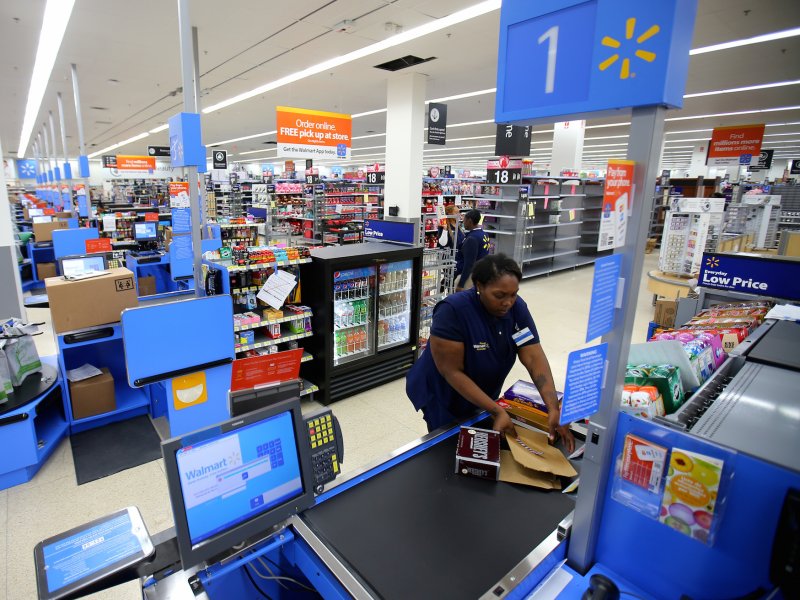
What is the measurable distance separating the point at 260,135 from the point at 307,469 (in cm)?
1923

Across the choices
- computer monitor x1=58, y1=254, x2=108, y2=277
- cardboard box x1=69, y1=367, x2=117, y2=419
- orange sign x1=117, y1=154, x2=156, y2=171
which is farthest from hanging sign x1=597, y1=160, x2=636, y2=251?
orange sign x1=117, y1=154, x2=156, y2=171

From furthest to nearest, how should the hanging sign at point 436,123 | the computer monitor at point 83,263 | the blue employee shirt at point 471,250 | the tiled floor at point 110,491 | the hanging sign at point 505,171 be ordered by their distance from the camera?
the hanging sign at point 505,171
the hanging sign at point 436,123
the blue employee shirt at point 471,250
the computer monitor at point 83,263
the tiled floor at point 110,491

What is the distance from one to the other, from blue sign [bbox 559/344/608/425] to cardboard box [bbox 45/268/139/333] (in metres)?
3.88

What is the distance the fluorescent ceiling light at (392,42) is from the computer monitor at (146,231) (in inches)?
151

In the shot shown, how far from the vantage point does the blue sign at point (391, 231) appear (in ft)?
17.4

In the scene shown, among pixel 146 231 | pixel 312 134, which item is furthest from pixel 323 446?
pixel 146 231

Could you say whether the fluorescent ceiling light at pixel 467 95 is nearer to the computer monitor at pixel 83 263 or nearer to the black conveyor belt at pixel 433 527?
the computer monitor at pixel 83 263

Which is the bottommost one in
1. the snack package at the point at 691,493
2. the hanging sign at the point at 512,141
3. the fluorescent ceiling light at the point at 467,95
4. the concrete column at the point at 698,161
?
the snack package at the point at 691,493

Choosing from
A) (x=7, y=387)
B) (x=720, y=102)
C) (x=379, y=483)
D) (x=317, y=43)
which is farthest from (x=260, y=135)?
(x=379, y=483)

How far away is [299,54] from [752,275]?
692 cm

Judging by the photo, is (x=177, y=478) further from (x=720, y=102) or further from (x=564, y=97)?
(x=720, y=102)

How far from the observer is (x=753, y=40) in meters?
6.17

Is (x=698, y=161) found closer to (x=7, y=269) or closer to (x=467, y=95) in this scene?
(x=467, y=95)

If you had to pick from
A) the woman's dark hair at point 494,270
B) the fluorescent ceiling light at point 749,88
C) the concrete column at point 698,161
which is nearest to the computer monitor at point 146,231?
the woman's dark hair at point 494,270
